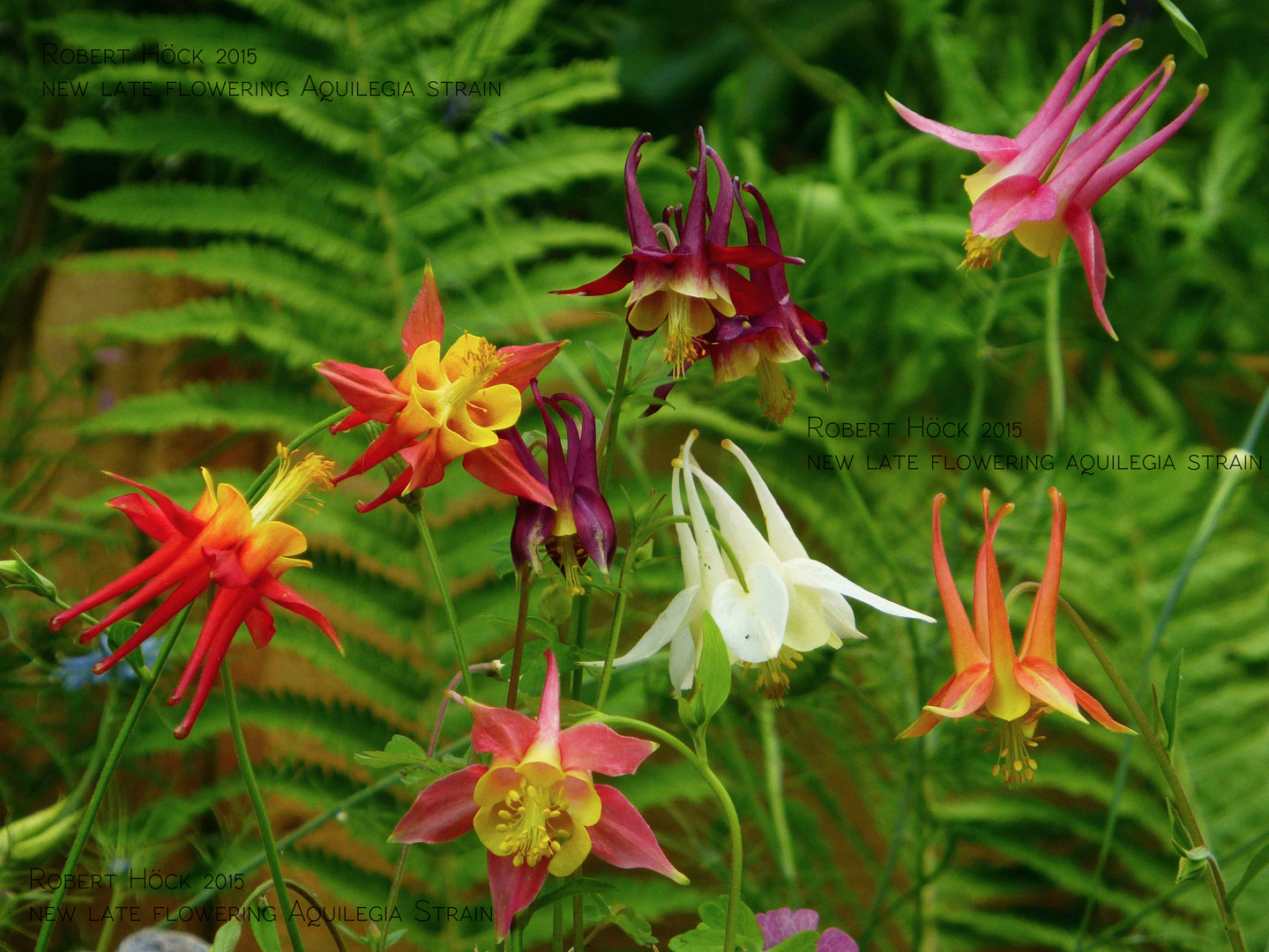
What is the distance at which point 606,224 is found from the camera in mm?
1684

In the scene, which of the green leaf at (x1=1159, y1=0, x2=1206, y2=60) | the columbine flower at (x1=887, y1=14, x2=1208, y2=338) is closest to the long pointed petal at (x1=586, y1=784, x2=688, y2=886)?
the columbine flower at (x1=887, y1=14, x2=1208, y2=338)

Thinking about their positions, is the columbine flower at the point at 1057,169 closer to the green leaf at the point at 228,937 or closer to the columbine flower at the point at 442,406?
the columbine flower at the point at 442,406

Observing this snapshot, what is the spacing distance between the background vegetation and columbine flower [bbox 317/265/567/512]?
57cm

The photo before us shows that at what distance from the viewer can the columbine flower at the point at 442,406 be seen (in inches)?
17.1

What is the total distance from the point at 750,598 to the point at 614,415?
0.11 meters

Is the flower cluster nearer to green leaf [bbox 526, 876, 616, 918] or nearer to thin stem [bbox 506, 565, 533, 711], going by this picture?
thin stem [bbox 506, 565, 533, 711]

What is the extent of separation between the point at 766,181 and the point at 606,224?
0.34 metres

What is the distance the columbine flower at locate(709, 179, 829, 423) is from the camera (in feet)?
1.68

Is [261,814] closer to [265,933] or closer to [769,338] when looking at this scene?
[265,933]

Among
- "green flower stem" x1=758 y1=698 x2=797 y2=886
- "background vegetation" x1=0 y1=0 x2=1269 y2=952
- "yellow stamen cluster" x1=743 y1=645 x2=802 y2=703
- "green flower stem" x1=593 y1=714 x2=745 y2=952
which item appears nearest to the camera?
"green flower stem" x1=593 y1=714 x2=745 y2=952

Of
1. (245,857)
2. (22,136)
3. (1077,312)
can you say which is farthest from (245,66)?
(1077,312)

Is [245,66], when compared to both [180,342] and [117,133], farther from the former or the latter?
[180,342]

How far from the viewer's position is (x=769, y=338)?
0.52 meters

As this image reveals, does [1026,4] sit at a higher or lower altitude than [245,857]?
higher
